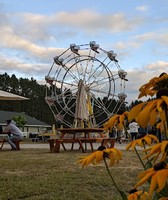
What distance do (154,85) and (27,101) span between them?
245 ft

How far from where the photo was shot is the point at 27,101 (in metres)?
75.1

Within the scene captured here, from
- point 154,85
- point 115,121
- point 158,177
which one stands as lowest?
point 158,177

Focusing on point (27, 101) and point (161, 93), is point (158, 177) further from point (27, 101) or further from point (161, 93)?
point (27, 101)

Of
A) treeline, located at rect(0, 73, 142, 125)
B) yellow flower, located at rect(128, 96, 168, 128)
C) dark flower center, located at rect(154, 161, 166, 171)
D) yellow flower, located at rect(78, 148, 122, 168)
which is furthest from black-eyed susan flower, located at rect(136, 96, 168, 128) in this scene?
treeline, located at rect(0, 73, 142, 125)

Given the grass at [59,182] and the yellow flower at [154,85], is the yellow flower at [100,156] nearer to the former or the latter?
the yellow flower at [154,85]

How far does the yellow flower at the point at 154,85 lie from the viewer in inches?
52.3

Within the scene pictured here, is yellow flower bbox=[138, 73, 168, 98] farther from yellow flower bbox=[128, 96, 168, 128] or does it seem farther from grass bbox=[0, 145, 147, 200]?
grass bbox=[0, 145, 147, 200]

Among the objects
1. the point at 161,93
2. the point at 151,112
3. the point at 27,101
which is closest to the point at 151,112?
the point at 151,112

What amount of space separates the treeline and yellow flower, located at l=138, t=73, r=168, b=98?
70962 millimetres

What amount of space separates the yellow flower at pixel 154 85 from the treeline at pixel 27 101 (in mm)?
70962

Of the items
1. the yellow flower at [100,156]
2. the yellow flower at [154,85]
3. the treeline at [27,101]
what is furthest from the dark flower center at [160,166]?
the treeline at [27,101]

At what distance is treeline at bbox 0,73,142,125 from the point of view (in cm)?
7388

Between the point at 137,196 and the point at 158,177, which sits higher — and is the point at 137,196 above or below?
below

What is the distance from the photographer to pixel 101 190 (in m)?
4.42
